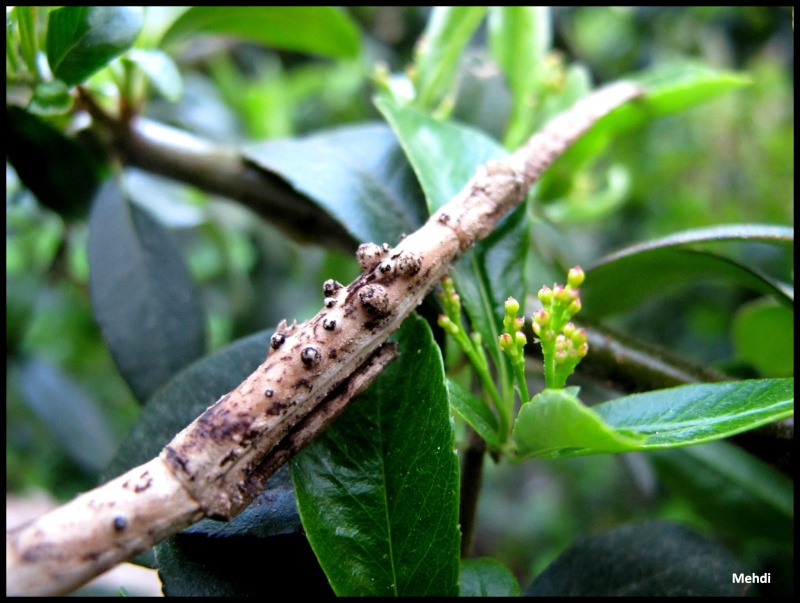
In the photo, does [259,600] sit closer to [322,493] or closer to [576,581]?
[322,493]

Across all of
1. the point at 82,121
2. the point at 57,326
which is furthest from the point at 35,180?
the point at 57,326

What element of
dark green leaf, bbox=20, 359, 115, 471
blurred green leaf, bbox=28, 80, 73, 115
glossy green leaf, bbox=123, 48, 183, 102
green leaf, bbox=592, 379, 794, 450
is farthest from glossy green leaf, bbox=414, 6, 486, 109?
dark green leaf, bbox=20, 359, 115, 471

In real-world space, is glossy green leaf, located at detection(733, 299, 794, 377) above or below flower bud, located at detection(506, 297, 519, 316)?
below

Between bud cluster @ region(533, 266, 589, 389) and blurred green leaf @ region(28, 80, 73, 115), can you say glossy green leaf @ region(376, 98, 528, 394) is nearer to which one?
bud cluster @ region(533, 266, 589, 389)

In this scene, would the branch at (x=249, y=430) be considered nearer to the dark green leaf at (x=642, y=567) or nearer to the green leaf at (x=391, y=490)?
the green leaf at (x=391, y=490)

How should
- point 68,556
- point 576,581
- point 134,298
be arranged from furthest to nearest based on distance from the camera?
1. point 134,298
2. point 576,581
3. point 68,556

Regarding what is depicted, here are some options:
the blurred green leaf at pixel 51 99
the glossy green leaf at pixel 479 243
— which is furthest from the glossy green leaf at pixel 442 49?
the blurred green leaf at pixel 51 99
